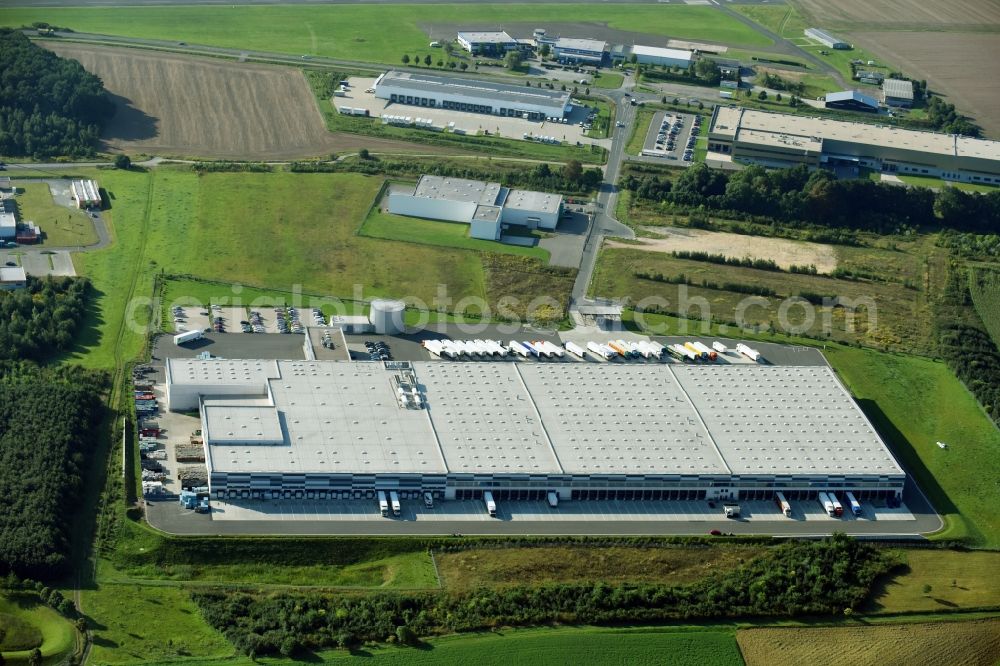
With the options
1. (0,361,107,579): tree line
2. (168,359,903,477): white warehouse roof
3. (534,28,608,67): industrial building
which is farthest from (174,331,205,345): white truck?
(534,28,608,67): industrial building

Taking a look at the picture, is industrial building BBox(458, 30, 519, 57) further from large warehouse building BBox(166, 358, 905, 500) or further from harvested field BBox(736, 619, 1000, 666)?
harvested field BBox(736, 619, 1000, 666)

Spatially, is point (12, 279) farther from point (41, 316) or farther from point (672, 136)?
point (672, 136)

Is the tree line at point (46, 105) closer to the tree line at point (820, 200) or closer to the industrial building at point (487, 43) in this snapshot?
the industrial building at point (487, 43)

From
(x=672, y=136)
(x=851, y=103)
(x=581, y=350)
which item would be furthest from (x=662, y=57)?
(x=581, y=350)

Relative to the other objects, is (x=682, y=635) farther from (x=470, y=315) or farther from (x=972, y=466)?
(x=470, y=315)

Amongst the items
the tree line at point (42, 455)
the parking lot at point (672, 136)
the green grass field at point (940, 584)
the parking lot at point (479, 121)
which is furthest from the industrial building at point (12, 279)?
the green grass field at point (940, 584)

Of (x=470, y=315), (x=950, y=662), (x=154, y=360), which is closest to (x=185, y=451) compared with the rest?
(x=154, y=360)
